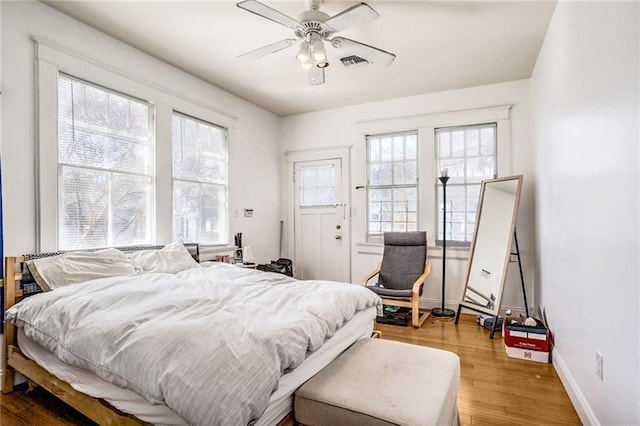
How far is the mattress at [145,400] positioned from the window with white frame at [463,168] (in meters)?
2.68

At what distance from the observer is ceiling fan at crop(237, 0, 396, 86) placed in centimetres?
220

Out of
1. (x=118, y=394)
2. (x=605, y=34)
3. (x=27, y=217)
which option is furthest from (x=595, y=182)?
(x=27, y=217)

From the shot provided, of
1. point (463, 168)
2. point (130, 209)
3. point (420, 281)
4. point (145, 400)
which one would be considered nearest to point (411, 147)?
point (463, 168)

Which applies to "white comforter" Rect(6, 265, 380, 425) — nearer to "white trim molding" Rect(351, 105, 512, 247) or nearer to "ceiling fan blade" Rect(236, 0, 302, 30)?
"ceiling fan blade" Rect(236, 0, 302, 30)

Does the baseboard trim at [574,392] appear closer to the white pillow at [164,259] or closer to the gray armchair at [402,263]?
the gray armchair at [402,263]

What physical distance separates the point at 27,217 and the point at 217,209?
199cm

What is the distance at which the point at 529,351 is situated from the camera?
2.84m

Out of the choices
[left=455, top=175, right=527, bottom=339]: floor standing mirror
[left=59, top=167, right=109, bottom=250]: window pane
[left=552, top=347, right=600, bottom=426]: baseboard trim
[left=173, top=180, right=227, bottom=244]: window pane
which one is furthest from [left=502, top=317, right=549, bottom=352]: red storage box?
[left=59, top=167, right=109, bottom=250]: window pane

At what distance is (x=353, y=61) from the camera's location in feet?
11.4

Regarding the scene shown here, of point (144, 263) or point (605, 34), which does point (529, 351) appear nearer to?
point (605, 34)

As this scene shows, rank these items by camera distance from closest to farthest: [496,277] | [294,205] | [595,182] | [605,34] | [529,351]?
[605,34] < [595,182] < [529,351] < [496,277] < [294,205]

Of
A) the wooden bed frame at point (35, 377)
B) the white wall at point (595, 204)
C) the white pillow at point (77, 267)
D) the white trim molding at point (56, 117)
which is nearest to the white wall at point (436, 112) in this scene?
the white wall at point (595, 204)

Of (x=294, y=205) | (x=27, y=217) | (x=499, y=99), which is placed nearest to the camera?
(x=27, y=217)

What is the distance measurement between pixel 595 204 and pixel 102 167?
361cm
